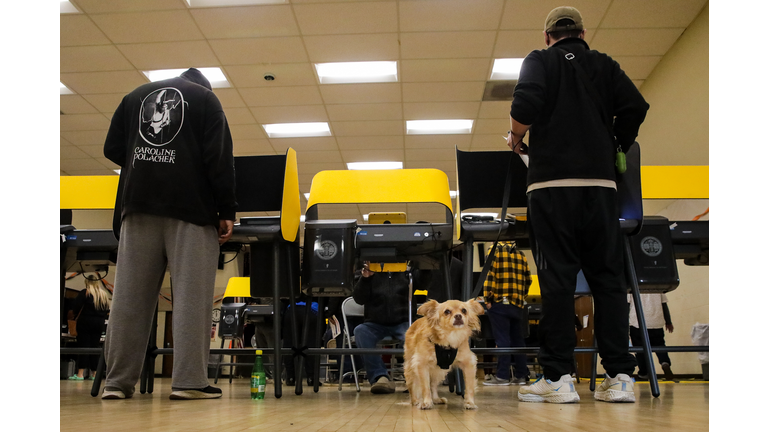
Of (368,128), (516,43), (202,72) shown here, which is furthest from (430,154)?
(202,72)

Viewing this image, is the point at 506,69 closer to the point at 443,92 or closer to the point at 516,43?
the point at 516,43

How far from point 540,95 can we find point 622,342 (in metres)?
0.99

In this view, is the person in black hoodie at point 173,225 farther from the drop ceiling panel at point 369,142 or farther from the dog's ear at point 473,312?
the drop ceiling panel at point 369,142

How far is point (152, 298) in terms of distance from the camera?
2270mm

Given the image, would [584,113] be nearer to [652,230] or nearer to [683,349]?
[652,230]

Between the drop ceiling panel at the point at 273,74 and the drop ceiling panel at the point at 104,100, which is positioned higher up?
the drop ceiling panel at the point at 273,74

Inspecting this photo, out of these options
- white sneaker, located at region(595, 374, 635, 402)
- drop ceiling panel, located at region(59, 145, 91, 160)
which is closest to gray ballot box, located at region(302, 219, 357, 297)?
white sneaker, located at region(595, 374, 635, 402)

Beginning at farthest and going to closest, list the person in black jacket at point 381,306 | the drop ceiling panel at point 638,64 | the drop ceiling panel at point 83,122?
the drop ceiling panel at point 83,122
the drop ceiling panel at point 638,64
the person in black jacket at point 381,306

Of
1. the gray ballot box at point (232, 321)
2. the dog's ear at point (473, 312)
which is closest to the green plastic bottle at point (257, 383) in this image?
the dog's ear at point (473, 312)

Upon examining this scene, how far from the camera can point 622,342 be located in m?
2.10

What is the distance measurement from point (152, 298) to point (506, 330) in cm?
346

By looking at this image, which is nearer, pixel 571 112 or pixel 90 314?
pixel 571 112

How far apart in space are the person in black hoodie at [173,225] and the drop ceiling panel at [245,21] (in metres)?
3.05

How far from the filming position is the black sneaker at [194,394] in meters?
2.11
